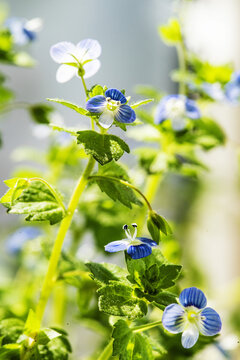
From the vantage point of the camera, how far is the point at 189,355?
26.7 inches

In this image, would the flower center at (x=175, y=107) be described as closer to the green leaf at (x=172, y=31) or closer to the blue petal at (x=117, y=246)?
the green leaf at (x=172, y=31)

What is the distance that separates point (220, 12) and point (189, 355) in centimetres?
155

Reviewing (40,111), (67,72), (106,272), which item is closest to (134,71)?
(40,111)

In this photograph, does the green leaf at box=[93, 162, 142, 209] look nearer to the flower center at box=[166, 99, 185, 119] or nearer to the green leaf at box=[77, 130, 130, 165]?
the green leaf at box=[77, 130, 130, 165]

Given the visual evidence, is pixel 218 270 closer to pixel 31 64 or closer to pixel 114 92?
pixel 31 64

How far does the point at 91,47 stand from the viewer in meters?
0.50

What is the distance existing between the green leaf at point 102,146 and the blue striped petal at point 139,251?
8 centimetres

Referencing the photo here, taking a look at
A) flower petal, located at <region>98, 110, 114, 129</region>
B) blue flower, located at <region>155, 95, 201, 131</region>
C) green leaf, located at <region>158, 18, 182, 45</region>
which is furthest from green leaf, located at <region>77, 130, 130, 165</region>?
green leaf, located at <region>158, 18, 182, 45</region>

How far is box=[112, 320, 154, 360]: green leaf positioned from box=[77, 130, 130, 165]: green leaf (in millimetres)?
153

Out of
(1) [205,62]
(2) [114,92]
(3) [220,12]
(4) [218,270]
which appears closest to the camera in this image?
(2) [114,92]

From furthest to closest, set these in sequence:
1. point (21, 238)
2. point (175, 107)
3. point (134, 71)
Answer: point (134, 71)
point (21, 238)
point (175, 107)

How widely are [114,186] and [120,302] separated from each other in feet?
0.41

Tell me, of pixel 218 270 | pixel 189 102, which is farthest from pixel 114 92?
pixel 218 270

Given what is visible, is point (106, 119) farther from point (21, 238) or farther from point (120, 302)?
point (21, 238)
